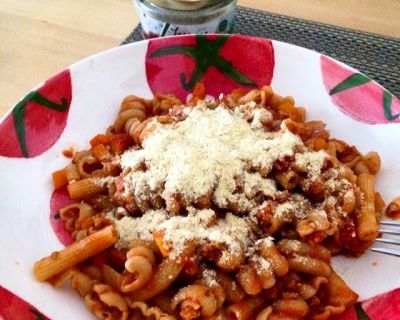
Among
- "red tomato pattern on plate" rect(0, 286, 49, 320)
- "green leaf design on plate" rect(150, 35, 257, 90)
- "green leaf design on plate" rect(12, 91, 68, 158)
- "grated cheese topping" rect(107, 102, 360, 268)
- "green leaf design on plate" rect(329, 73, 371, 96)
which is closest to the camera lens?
"red tomato pattern on plate" rect(0, 286, 49, 320)

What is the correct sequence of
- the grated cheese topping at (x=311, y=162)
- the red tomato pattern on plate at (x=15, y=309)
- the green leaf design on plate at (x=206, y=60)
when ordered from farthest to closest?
the green leaf design on plate at (x=206, y=60)
the grated cheese topping at (x=311, y=162)
the red tomato pattern on plate at (x=15, y=309)

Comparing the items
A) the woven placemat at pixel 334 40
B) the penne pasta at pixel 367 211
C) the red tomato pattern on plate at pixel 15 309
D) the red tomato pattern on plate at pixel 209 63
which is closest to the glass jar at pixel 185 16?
the red tomato pattern on plate at pixel 209 63

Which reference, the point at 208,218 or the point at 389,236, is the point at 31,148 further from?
the point at 389,236

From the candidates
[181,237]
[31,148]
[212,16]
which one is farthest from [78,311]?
[212,16]

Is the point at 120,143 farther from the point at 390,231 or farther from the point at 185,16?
the point at 390,231

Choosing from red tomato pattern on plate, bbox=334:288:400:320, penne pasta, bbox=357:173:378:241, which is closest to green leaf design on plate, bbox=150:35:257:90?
penne pasta, bbox=357:173:378:241

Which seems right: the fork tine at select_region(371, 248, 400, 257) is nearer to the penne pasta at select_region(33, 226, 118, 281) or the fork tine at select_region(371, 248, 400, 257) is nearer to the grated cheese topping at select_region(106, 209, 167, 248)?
the grated cheese topping at select_region(106, 209, 167, 248)

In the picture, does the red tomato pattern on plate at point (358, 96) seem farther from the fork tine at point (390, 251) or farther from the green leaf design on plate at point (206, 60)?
the fork tine at point (390, 251)
